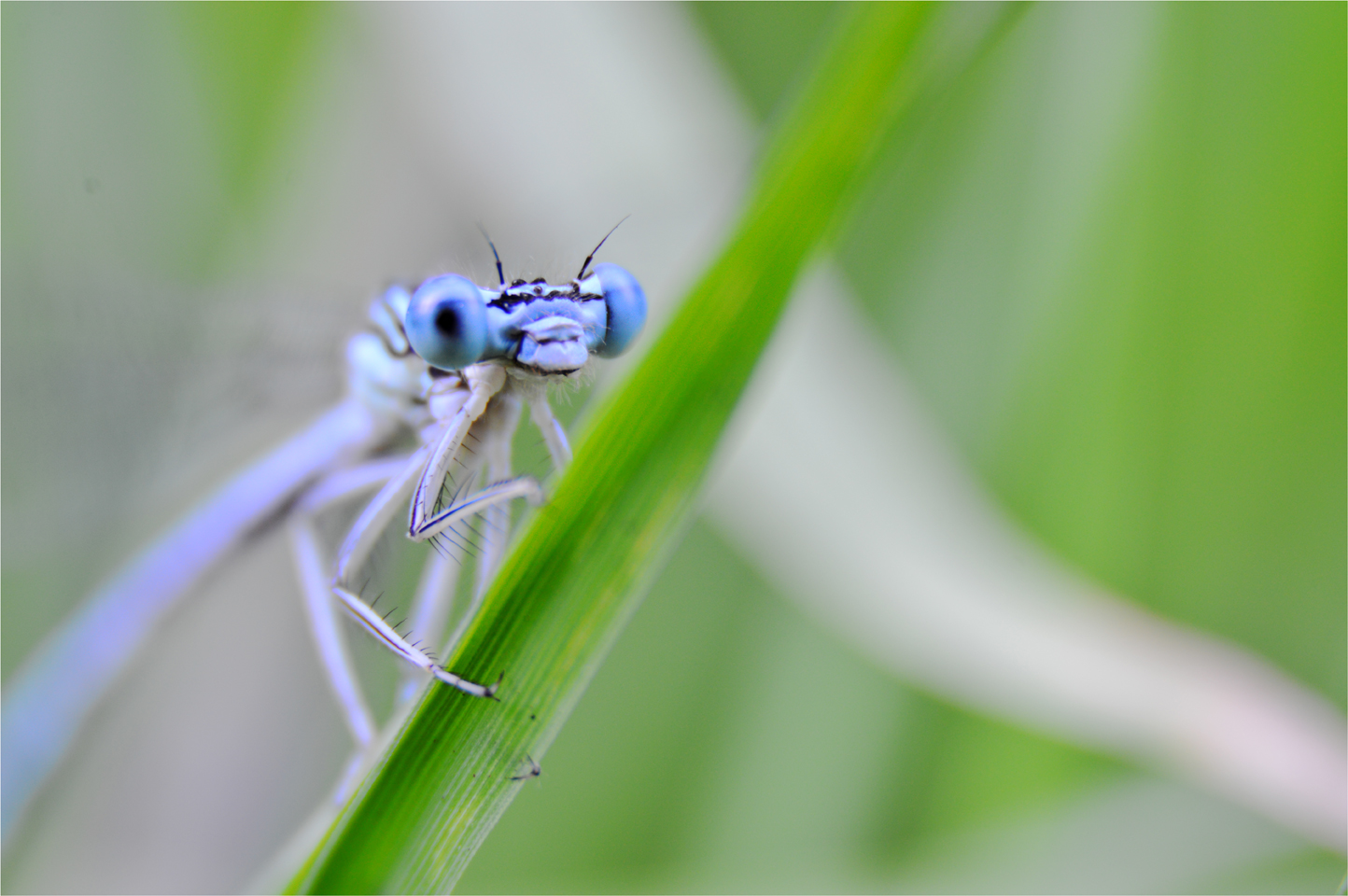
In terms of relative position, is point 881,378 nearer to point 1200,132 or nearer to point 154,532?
point 1200,132

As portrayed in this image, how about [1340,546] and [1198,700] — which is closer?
[1198,700]

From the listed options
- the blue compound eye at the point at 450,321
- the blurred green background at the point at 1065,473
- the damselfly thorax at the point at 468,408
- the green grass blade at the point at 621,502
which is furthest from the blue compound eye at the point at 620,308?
the blurred green background at the point at 1065,473

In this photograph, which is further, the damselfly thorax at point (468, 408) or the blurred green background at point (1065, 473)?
the blurred green background at point (1065, 473)

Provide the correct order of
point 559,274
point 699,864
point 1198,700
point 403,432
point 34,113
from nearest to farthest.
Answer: point 559,274, point 1198,700, point 699,864, point 403,432, point 34,113

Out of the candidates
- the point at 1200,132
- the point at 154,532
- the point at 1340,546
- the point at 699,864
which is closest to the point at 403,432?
the point at 154,532

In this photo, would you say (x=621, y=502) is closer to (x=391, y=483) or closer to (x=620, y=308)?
(x=620, y=308)

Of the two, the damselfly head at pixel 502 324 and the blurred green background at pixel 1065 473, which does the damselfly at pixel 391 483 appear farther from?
the blurred green background at pixel 1065 473
